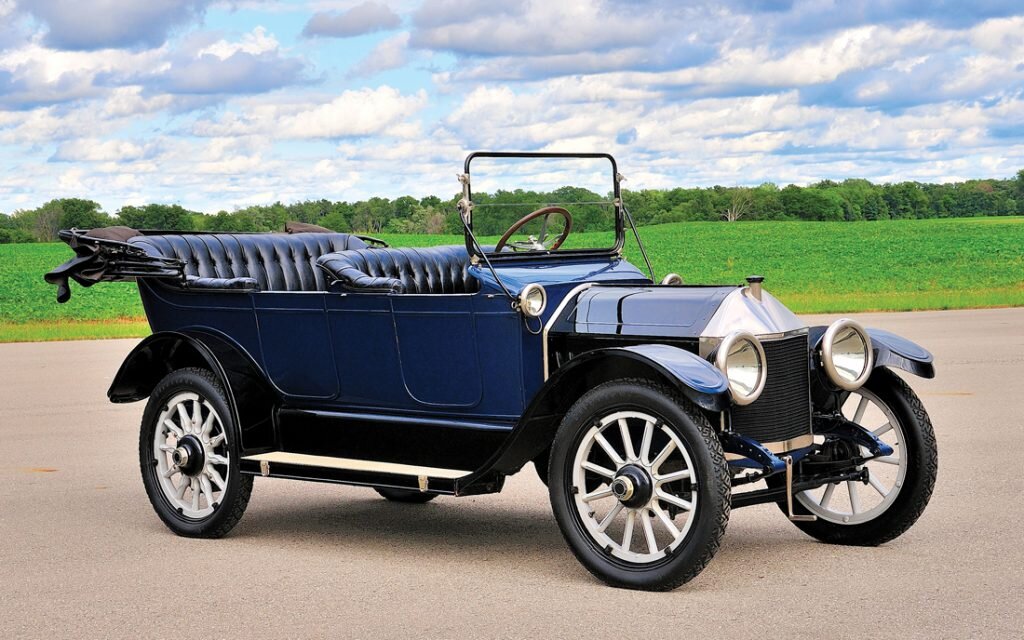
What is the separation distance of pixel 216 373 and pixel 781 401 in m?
3.04

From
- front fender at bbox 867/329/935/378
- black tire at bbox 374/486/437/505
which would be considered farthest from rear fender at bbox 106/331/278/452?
front fender at bbox 867/329/935/378

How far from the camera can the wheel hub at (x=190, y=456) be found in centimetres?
719

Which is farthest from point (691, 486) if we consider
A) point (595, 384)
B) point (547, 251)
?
point (547, 251)

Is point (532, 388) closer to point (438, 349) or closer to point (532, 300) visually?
point (532, 300)

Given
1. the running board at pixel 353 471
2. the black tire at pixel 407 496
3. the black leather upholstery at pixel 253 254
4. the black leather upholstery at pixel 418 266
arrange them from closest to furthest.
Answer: the running board at pixel 353 471 < the black leather upholstery at pixel 418 266 < the black leather upholstery at pixel 253 254 < the black tire at pixel 407 496

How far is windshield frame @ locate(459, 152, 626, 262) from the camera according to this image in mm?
6777

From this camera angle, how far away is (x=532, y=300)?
6246mm

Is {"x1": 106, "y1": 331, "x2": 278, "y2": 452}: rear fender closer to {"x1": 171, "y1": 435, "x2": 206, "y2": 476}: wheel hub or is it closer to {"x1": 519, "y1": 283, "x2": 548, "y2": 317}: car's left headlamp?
{"x1": 171, "y1": 435, "x2": 206, "y2": 476}: wheel hub

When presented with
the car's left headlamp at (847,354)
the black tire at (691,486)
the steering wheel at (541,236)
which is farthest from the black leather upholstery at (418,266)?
the car's left headlamp at (847,354)

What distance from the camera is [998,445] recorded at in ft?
31.1

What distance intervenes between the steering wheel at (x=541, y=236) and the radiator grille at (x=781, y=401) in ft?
5.16

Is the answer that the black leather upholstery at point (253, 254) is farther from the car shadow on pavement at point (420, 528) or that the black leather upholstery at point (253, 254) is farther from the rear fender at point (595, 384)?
the rear fender at point (595, 384)

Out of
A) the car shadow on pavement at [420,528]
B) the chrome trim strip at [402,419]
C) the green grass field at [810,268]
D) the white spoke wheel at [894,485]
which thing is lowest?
the green grass field at [810,268]

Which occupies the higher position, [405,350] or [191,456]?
[405,350]
